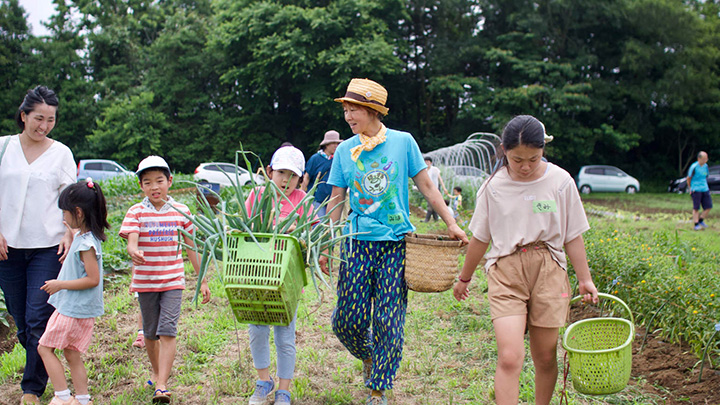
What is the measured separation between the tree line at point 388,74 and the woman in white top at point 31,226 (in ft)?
67.5

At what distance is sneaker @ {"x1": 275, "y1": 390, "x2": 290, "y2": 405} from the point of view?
3.00m

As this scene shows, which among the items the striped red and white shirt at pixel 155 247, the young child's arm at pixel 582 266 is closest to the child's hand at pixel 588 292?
the young child's arm at pixel 582 266

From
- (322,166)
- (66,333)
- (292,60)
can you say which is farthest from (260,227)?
(292,60)

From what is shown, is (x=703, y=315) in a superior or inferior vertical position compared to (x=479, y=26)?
inferior

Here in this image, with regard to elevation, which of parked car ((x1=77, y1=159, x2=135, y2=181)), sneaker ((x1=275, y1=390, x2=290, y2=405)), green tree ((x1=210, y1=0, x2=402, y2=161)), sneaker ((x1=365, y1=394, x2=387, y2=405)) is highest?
green tree ((x1=210, y1=0, x2=402, y2=161))

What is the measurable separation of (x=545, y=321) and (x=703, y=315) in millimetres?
1778

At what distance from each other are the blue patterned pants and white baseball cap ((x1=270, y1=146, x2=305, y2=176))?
0.55 metres

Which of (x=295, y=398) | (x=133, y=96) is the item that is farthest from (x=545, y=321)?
(x=133, y=96)

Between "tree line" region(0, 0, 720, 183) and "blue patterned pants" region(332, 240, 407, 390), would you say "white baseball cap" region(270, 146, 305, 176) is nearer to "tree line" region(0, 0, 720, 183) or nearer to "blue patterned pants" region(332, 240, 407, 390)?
"blue patterned pants" region(332, 240, 407, 390)

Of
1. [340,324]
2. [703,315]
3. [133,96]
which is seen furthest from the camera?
[133,96]

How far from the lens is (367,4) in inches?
966

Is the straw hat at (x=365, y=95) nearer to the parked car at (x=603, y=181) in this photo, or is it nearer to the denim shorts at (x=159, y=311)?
the denim shorts at (x=159, y=311)

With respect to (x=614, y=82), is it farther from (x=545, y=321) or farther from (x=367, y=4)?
(x=545, y=321)

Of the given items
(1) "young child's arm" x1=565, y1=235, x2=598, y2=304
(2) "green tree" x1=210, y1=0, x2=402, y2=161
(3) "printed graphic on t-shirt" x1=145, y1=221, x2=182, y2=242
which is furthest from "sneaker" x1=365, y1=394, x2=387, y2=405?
(2) "green tree" x1=210, y1=0, x2=402, y2=161
